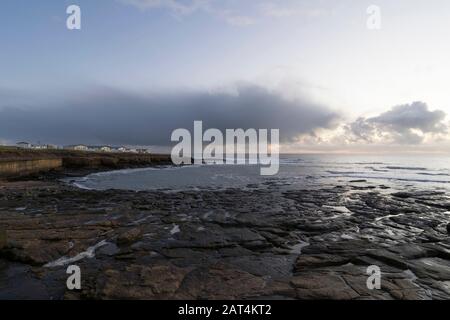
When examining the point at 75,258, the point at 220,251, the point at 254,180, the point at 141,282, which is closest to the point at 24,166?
the point at 254,180

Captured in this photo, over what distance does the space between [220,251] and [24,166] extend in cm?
3828

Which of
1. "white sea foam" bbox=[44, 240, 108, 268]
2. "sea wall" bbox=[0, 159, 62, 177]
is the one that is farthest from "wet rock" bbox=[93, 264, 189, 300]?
"sea wall" bbox=[0, 159, 62, 177]

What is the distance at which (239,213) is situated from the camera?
16.0 metres

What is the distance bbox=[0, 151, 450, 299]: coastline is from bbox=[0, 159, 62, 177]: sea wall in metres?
18.5

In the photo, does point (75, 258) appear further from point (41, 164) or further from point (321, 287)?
point (41, 164)

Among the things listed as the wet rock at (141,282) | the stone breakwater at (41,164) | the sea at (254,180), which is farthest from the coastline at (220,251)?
the stone breakwater at (41,164)

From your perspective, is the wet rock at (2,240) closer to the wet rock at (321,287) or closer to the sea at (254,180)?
the wet rock at (321,287)

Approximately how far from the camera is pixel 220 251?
984cm

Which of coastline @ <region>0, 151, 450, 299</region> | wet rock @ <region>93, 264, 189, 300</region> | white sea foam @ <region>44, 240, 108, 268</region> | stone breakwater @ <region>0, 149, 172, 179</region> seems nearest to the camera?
wet rock @ <region>93, 264, 189, 300</region>

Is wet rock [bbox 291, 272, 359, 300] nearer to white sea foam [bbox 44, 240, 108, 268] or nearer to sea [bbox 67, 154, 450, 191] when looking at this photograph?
white sea foam [bbox 44, 240, 108, 268]

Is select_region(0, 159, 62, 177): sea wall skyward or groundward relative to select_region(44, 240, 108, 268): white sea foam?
skyward

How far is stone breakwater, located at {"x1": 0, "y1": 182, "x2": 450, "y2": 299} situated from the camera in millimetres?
6734
